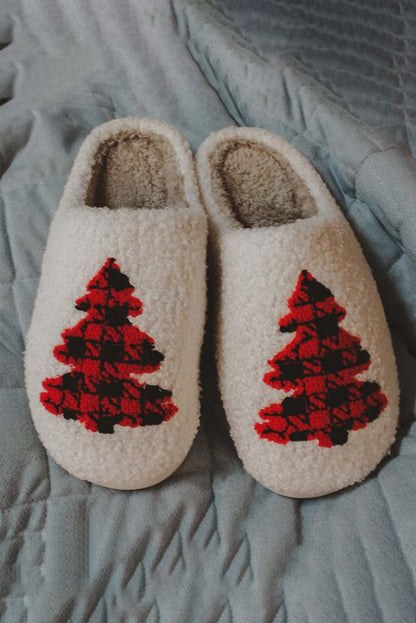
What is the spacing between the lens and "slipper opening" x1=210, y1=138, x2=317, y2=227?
0.75m

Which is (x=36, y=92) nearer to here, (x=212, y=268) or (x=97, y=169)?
(x=97, y=169)

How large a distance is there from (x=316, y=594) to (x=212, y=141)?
1.75 feet

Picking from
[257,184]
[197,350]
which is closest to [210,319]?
[197,350]

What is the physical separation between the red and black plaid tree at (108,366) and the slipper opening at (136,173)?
0.54 ft

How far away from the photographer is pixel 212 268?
687 millimetres

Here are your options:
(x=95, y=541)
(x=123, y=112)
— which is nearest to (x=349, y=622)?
(x=95, y=541)

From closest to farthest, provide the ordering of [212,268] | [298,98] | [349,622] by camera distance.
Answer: [349,622], [212,268], [298,98]

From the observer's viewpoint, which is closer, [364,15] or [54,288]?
[54,288]

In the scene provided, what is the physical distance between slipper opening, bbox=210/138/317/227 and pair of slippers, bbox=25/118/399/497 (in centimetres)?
10

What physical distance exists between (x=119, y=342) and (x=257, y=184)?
303 mm

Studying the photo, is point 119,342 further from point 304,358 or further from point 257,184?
point 257,184

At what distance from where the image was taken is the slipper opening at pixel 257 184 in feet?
2.47

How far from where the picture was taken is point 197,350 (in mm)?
646

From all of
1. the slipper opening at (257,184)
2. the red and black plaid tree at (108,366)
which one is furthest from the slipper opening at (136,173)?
the red and black plaid tree at (108,366)
